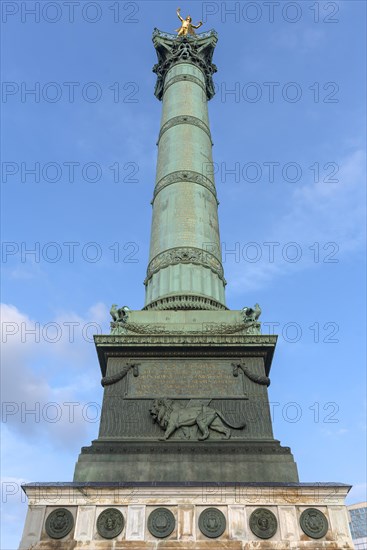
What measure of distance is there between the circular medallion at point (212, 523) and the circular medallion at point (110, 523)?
1.80 metres

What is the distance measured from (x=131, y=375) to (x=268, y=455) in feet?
14.7

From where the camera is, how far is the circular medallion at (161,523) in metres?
11.8

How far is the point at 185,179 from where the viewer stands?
21484mm

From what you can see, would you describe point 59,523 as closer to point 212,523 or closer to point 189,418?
point 212,523

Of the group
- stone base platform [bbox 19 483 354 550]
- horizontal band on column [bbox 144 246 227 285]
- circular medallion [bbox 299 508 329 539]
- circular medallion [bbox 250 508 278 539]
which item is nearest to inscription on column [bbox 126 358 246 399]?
stone base platform [bbox 19 483 354 550]

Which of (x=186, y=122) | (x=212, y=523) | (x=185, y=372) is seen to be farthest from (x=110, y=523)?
(x=186, y=122)

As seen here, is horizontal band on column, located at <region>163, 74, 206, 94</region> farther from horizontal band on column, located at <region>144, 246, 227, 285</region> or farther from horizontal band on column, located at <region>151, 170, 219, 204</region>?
horizontal band on column, located at <region>144, 246, 227, 285</region>

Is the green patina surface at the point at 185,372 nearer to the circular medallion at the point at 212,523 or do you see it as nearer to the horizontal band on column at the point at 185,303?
the horizontal band on column at the point at 185,303

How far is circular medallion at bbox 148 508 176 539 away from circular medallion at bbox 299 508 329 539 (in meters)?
2.92

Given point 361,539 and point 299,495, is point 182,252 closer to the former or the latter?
point 299,495

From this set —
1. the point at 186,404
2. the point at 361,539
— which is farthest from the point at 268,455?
the point at 361,539

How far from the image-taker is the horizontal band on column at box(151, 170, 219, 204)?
21531 mm

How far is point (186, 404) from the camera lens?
1484 centimetres

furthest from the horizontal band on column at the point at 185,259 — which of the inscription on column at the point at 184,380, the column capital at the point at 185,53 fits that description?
the column capital at the point at 185,53
